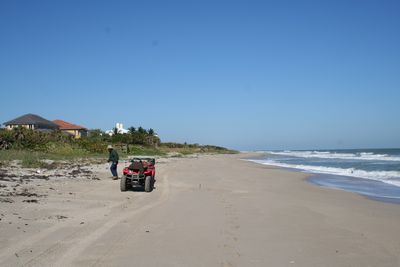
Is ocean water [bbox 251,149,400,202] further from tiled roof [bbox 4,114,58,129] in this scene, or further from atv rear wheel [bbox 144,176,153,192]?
tiled roof [bbox 4,114,58,129]

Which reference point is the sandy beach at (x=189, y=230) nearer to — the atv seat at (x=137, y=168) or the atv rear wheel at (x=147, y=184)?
the atv rear wheel at (x=147, y=184)

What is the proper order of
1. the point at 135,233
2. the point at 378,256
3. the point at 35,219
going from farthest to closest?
the point at 35,219, the point at 135,233, the point at 378,256

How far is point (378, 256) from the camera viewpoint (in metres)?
6.41

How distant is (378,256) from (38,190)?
998 cm

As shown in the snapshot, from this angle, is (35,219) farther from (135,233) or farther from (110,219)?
(135,233)

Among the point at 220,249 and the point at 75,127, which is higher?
the point at 75,127

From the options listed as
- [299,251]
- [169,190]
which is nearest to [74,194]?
[169,190]

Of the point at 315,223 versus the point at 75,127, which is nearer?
the point at 315,223

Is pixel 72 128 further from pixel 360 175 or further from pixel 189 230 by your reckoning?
pixel 189 230

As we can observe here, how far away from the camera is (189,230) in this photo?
797 centimetres

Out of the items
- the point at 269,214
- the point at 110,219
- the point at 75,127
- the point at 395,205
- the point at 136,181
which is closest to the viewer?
the point at 110,219

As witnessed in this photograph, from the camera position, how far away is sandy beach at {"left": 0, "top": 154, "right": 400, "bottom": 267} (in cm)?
603

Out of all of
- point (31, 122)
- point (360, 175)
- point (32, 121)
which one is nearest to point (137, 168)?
point (360, 175)

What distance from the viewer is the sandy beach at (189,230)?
6.03 metres
